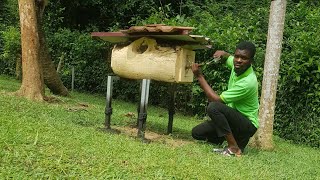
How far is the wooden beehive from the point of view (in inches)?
211

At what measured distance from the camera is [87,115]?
702 cm

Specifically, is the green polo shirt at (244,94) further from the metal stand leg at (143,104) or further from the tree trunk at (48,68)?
the tree trunk at (48,68)

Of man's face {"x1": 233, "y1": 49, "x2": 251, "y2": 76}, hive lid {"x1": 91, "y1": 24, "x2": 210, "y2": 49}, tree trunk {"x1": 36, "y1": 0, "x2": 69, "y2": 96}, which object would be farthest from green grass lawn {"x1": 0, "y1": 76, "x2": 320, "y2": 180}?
tree trunk {"x1": 36, "y1": 0, "x2": 69, "y2": 96}

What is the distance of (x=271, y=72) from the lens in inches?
242

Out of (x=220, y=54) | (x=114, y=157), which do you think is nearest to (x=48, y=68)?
(x=220, y=54)

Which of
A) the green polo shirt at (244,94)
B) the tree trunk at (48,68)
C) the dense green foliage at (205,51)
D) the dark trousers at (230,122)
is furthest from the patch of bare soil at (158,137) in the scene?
the tree trunk at (48,68)

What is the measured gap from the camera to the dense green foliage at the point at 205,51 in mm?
7559

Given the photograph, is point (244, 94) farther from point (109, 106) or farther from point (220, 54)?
point (109, 106)

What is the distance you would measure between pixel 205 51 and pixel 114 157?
245 inches

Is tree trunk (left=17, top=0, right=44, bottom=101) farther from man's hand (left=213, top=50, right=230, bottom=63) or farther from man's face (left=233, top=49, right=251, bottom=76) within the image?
man's face (left=233, top=49, right=251, bottom=76)

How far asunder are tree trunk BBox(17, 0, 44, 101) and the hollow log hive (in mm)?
2359

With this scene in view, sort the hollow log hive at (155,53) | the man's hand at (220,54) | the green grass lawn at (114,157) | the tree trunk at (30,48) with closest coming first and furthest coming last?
the green grass lawn at (114,157) < the hollow log hive at (155,53) < the man's hand at (220,54) < the tree trunk at (30,48)

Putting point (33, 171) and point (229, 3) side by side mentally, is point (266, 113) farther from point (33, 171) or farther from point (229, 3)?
point (229, 3)

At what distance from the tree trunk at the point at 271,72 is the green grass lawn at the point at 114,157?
1.16ft
